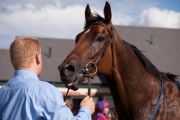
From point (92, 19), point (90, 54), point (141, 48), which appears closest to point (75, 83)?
point (90, 54)

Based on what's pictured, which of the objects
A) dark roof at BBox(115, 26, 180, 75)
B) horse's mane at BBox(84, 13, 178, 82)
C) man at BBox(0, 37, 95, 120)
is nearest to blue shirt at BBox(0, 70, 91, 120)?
man at BBox(0, 37, 95, 120)

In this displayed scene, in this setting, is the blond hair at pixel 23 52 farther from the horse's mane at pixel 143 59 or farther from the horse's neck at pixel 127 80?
the horse's mane at pixel 143 59

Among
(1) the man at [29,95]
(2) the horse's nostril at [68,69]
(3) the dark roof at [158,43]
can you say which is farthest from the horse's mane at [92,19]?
(3) the dark roof at [158,43]

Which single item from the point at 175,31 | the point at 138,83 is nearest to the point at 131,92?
the point at 138,83

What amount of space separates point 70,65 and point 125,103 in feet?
2.62

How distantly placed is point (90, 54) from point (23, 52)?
1.40 m

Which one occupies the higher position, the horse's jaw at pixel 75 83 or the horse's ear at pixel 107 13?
the horse's ear at pixel 107 13

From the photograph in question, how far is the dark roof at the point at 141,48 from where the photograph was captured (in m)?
22.3

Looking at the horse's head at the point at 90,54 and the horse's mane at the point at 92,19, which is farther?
the horse's mane at the point at 92,19

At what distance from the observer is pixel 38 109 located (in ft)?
7.21

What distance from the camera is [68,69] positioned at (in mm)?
3432

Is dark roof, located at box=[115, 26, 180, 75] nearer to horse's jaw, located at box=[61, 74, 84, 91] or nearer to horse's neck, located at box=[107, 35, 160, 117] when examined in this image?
horse's neck, located at box=[107, 35, 160, 117]

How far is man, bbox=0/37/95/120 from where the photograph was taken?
2201 mm

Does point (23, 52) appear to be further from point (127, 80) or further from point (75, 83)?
point (127, 80)
